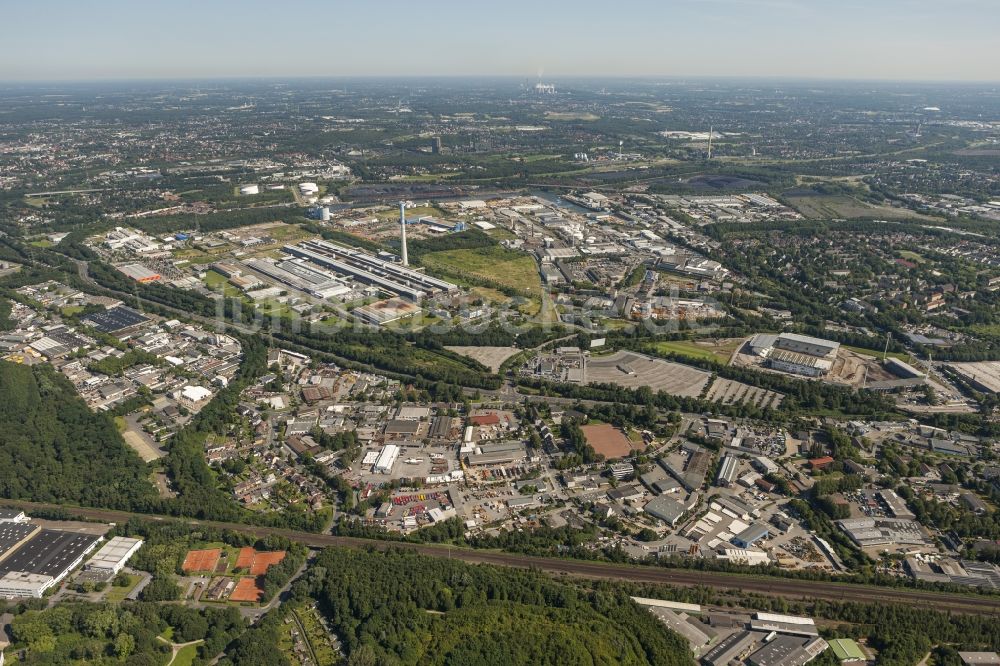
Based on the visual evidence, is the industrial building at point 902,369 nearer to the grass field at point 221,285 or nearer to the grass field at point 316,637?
the grass field at point 316,637

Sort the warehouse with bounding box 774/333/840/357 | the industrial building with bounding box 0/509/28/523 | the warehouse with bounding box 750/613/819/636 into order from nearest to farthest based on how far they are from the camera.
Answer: the warehouse with bounding box 750/613/819/636 < the industrial building with bounding box 0/509/28/523 < the warehouse with bounding box 774/333/840/357

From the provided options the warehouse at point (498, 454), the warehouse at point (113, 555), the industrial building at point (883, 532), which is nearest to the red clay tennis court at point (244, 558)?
the warehouse at point (113, 555)

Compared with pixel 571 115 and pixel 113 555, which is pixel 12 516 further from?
pixel 571 115

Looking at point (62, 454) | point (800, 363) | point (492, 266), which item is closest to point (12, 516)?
point (62, 454)

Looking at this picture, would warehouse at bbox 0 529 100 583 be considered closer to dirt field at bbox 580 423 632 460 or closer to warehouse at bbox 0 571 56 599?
warehouse at bbox 0 571 56 599

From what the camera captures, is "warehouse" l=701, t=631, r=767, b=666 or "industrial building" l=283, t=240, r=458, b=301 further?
"industrial building" l=283, t=240, r=458, b=301

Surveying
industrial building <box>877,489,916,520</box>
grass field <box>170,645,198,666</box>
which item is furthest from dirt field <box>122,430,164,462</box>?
industrial building <box>877,489,916,520</box>
